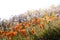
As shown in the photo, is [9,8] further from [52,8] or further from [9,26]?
[52,8]

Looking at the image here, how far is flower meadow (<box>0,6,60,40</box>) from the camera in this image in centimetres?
444

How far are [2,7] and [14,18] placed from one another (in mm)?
410

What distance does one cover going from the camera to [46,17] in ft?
16.1

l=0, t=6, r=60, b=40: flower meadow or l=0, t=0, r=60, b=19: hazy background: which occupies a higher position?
l=0, t=0, r=60, b=19: hazy background

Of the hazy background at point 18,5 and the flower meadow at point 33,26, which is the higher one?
the hazy background at point 18,5

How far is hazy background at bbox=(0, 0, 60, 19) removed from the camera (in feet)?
16.4

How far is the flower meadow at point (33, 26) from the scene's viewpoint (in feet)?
14.6

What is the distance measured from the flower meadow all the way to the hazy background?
0.13m

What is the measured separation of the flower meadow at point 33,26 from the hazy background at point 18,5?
13 cm

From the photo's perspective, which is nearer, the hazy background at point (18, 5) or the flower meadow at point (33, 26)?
the flower meadow at point (33, 26)

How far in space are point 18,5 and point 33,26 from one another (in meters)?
0.70

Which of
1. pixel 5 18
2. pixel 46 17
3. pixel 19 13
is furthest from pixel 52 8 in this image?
pixel 5 18

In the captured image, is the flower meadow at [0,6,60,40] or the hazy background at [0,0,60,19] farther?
the hazy background at [0,0,60,19]

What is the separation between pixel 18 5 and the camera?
5168mm
